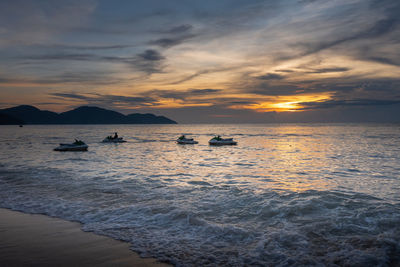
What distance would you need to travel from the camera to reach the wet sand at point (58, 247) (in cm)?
609

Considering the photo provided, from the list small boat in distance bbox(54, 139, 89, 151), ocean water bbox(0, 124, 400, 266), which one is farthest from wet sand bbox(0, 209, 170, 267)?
small boat in distance bbox(54, 139, 89, 151)

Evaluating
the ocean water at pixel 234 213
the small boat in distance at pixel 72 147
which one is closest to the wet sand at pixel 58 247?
the ocean water at pixel 234 213

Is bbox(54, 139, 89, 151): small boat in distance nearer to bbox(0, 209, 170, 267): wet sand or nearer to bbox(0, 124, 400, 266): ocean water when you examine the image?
bbox(0, 124, 400, 266): ocean water

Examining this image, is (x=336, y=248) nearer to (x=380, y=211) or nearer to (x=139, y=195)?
(x=380, y=211)

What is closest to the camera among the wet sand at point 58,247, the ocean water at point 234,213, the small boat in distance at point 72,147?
the wet sand at point 58,247

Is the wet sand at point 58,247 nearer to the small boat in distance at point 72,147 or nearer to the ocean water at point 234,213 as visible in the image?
the ocean water at point 234,213

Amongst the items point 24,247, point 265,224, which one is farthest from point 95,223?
point 265,224

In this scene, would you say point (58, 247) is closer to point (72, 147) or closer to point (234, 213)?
point (234, 213)

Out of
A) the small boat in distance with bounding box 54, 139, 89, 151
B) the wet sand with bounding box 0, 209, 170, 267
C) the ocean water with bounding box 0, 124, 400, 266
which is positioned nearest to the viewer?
the wet sand with bounding box 0, 209, 170, 267

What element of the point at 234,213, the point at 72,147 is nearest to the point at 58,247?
the point at 234,213

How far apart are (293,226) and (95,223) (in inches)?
267

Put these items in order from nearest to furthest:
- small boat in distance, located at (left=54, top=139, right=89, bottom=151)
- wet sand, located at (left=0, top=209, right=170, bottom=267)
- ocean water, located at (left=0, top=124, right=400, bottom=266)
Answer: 1. wet sand, located at (left=0, top=209, right=170, bottom=267)
2. ocean water, located at (left=0, top=124, right=400, bottom=266)
3. small boat in distance, located at (left=54, top=139, right=89, bottom=151)

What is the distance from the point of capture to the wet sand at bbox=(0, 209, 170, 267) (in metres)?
6.09

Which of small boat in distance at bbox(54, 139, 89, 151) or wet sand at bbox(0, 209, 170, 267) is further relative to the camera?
small boat in distance at bbox(54, 139, 89, 151)
